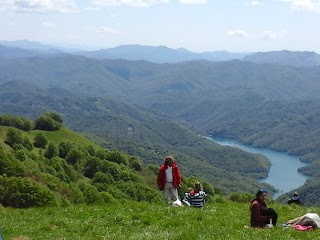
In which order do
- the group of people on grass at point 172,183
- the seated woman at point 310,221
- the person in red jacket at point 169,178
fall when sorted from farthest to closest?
the person in red jacket at point 169,178 → the group of people on grass at point 172,183 → the seated woman at point 310,221

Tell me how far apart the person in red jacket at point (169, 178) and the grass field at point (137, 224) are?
3.09 meters

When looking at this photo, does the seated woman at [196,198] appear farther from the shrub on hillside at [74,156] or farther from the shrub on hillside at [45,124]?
the shrub on hillside at [45,124]

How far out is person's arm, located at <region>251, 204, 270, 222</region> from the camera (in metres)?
18.7

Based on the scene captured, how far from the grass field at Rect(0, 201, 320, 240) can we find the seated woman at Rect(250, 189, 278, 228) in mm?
665

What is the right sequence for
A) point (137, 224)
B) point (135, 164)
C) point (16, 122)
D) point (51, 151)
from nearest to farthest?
point (137, 224) < point (51, 151) < point (135, 164) < point (16, 122)

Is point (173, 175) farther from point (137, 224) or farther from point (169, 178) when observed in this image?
point (137, 224)

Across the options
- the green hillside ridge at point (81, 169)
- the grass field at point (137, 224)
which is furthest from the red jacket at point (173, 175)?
the green hillside ridge at point (81, 169)

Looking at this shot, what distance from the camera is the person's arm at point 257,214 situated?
61.5 ft

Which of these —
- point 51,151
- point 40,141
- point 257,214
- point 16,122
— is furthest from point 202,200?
point 16,122

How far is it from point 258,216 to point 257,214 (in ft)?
0.31

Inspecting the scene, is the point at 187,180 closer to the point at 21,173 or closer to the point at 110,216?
the point at 21,173

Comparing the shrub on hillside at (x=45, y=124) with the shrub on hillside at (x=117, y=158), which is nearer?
the shrub on hillside at (x=117, y=158)

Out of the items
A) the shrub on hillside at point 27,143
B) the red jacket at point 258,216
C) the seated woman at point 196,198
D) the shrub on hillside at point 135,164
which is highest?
the red jacket at point 258,216

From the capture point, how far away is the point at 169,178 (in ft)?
90.4
